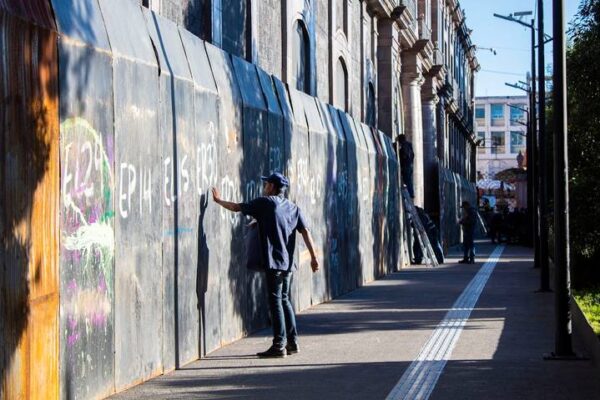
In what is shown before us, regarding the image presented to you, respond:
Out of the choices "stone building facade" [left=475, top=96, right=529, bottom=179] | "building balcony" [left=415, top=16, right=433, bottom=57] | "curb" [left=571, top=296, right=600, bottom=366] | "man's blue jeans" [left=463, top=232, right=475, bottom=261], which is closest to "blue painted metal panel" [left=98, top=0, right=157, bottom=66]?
"curb" [left=571, top=296, right=600, bottom=366]

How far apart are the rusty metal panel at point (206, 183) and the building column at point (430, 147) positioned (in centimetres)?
3101

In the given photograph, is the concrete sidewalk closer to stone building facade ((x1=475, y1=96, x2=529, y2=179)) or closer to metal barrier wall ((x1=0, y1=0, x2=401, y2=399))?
metal barrier wall ((x1=0, y1=0, x2=401, y2=399))

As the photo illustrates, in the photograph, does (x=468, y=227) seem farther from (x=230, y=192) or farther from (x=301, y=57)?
(x=230, y=192)

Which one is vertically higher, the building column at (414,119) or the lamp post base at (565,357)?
the building column at (414,119)

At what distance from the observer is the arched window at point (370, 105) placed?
32156 mm

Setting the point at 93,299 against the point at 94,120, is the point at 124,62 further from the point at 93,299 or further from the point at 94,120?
the point at 93,299

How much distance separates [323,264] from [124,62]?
9.33 metres

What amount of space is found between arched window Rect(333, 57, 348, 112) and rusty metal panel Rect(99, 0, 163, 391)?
16.9 metres

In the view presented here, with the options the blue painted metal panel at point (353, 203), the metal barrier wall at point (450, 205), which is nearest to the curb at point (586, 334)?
the blue painted metal panel at point (353, 203)

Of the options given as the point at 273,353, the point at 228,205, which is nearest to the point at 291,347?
the point at 273,353

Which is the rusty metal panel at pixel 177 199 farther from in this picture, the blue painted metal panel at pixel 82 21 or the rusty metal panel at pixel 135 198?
the blue painted metal panel at pixel 82 21

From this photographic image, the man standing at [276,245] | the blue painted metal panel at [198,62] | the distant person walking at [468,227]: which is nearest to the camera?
the man standing at [276,245]

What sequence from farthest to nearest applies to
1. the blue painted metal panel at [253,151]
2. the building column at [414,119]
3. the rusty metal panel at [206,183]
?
the building column at [414,119], the blue painted metal panel at [253,151], the rusty metal panel at [206,183]

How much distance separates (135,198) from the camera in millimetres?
9930
